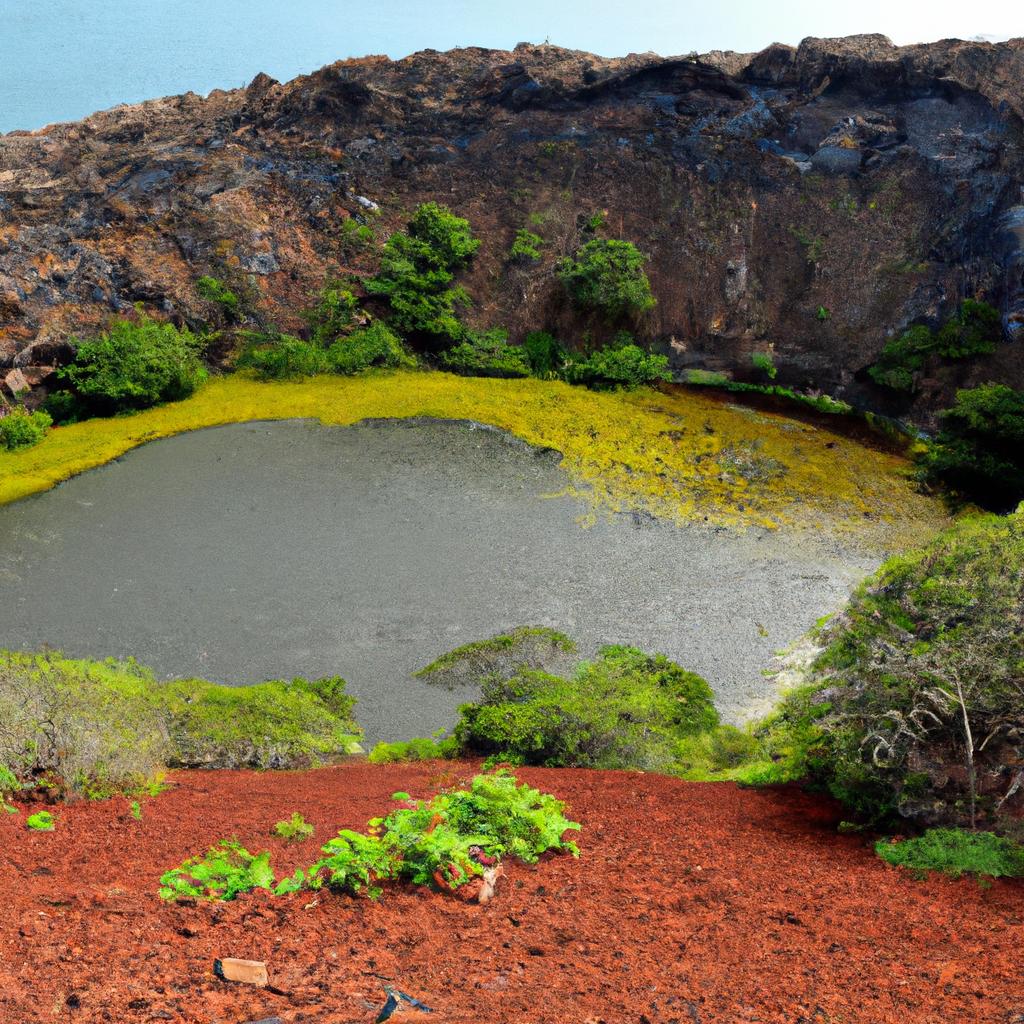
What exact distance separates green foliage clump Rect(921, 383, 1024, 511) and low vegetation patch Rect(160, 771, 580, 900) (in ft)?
52.5

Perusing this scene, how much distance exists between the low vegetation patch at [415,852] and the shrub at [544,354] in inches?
815

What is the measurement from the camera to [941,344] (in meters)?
24.8

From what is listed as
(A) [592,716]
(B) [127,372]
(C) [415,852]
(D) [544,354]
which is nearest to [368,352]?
(D) [544,354]

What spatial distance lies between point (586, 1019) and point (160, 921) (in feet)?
7.66

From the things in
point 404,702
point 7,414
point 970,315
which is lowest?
point 404,702

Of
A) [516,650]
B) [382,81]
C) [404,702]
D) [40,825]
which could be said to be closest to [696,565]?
[516,650]

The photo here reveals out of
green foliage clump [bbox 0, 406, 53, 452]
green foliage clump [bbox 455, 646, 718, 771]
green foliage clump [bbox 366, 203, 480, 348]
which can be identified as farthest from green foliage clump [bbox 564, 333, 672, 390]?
green foliage clump [bbox 0, 406, 53, 452]

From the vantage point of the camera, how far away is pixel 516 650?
540 inches

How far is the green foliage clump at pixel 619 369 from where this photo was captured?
25.6 meters

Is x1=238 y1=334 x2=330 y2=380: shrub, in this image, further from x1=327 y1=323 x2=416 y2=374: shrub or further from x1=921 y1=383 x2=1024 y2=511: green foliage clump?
x1=921 y1=383 x2=1024 y2=511: green foliage clump

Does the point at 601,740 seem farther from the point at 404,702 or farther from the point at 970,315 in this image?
the point at 970,315

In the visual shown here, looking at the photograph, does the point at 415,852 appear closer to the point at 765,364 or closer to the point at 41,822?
the point at 41,822

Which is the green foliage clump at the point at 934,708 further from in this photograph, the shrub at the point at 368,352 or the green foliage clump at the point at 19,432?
the green foliage clump at the point at 19,432

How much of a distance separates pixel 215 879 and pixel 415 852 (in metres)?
1.21
